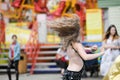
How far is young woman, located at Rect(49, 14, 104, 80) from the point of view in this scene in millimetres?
6004

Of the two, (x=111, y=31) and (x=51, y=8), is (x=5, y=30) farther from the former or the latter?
(x=111, y=31)

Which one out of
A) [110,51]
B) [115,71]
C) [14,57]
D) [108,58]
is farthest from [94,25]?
[115,71]

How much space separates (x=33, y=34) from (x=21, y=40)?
1.02 metres

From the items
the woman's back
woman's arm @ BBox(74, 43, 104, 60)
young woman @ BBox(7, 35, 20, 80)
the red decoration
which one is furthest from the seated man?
the red decoration

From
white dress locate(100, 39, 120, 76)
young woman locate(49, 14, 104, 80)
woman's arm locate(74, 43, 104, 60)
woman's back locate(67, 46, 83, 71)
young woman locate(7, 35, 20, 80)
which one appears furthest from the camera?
young woman locate(7, 35, 20, 80)

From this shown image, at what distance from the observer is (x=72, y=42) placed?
6.13m

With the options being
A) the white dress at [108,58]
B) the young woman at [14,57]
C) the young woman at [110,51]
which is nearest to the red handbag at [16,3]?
the young woman at [14,57]

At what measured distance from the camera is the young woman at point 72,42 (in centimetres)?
600

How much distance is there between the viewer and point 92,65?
48.6ft

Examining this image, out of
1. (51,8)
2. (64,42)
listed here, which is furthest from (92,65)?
(64,42)

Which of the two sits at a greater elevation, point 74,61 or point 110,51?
point 74,61

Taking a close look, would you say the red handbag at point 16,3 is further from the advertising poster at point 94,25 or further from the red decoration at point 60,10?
the advertising poster at point 94,25

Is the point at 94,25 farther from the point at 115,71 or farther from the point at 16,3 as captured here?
the point at 115,71

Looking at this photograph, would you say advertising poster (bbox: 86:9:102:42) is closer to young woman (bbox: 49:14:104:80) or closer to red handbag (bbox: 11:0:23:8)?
red handbag (bbox: 11:0:23:8)
